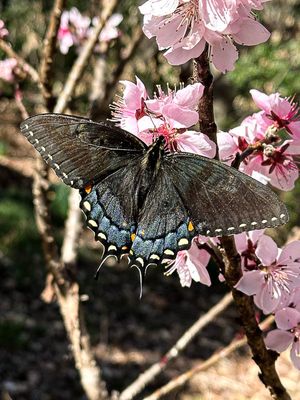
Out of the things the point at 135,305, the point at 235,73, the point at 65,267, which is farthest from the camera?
the point at 135,305

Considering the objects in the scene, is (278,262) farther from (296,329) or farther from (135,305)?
(135,305)

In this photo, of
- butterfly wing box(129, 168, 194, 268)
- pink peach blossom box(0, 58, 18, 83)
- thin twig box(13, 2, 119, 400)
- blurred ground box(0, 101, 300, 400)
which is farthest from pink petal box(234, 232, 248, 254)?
blurred ground box(0, 101, 300, 400)

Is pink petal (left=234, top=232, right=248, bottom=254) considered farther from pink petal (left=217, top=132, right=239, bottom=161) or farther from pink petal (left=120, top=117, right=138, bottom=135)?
pink petal (left=120, top=117, right=138, bottom=135)

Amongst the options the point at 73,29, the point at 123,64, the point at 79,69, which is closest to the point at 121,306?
the point at 73,29

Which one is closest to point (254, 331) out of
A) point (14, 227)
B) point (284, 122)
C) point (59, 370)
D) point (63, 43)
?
point (284, 122)

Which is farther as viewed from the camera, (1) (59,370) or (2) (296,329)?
(1) (59,370)

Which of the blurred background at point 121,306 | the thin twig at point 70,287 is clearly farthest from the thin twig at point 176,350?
the blurred background at point 121,306

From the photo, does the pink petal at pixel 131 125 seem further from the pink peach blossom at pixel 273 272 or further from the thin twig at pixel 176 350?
the thin twig at pixel 176 350
